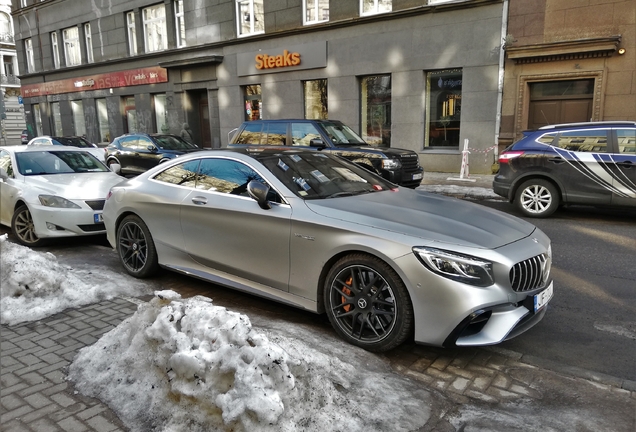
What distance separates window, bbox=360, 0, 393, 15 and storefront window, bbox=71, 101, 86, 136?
20.6 meters

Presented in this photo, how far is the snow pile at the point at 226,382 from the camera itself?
8.50ft

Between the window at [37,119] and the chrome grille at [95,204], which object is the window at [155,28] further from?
the chrome grille at [95,204]

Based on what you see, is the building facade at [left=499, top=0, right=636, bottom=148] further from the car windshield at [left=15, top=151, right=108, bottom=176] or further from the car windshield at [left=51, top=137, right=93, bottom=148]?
the car windshield at [left=51, top=137, right=93, bottom=148]

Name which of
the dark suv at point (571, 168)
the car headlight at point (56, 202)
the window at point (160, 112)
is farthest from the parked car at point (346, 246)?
the window at point (160, 112)

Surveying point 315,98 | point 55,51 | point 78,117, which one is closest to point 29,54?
point 55,51

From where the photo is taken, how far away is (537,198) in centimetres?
915

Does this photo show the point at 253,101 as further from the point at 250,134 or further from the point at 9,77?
the point at 9,77

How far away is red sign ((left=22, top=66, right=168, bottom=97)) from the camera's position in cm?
2452

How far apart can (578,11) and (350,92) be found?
7.47 meters

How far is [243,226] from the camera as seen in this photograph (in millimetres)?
4496

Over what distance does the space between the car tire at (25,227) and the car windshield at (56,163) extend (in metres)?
0.78

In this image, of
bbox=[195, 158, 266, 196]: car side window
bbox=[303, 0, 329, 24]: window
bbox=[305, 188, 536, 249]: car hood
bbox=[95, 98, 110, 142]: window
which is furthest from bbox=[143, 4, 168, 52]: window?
bbox=[305, 188, 536, 249]: car hood

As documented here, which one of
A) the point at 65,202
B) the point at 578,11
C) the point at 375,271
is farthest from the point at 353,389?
the point at 578,11

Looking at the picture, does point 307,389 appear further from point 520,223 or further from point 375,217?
point 520,223
